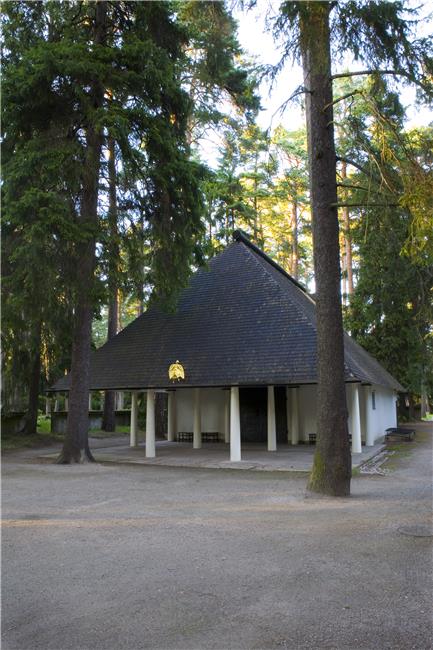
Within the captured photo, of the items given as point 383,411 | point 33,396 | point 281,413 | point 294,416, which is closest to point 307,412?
point 294,416

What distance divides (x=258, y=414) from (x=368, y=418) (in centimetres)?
410

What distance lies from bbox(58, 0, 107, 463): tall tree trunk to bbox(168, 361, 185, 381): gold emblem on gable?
8.09ft

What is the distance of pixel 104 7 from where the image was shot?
15.9 m

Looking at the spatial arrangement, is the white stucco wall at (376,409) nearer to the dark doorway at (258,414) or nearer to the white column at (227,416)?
the dark doorway at (258,414)

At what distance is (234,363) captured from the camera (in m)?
15.2

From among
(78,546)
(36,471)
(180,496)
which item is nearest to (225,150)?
(36,471)

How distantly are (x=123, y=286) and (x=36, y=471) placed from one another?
236 inches

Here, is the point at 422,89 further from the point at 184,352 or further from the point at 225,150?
the point at 225,150

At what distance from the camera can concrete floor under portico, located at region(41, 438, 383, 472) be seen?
45.3 ft

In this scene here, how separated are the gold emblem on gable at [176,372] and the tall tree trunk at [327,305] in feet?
21.8

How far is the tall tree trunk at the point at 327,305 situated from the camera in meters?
9.02

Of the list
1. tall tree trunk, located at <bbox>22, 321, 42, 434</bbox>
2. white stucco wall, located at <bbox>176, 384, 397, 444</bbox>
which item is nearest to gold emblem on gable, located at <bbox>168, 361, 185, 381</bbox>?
white stucco wall, located at <bbox>176, 384, 397, 444</bbox>

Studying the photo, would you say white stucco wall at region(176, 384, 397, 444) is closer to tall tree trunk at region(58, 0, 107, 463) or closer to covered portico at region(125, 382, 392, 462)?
covered portico at region(125, 382, 392, 462)

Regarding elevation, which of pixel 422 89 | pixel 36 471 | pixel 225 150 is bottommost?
pixel 36 471
